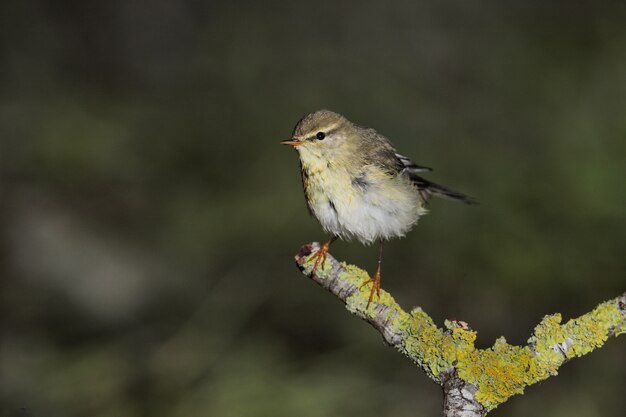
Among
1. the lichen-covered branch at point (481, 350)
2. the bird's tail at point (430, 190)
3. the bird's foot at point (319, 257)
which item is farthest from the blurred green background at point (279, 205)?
the lichen-covered branch at point (481, 350)

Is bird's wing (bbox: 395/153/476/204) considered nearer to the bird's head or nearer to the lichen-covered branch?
the bird's head

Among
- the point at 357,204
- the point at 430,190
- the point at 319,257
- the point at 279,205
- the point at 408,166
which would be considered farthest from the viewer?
the point at 279,205

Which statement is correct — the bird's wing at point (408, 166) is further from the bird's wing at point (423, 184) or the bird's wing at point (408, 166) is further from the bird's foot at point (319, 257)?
the bird's foot at point (319, 257)

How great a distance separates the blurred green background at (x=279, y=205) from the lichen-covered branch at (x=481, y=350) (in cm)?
98

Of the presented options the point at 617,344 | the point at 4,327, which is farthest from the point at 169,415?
the point at 617,344

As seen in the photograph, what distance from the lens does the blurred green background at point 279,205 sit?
3219mm

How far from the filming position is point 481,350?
1.86 meters

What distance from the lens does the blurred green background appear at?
3.22 m

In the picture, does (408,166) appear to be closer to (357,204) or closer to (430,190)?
(430,190)

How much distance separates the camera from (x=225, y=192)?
5.09 meters

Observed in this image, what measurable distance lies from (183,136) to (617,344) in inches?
158

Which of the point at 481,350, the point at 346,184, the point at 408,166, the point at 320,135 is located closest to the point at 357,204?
the point at 346,184

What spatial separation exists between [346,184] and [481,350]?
1020 mm

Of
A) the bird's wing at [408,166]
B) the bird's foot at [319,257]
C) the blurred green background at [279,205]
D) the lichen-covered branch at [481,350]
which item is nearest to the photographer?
the lichen-covered branch at [481,350]
